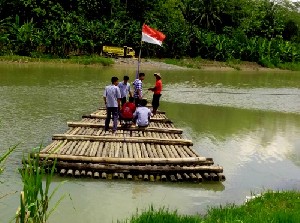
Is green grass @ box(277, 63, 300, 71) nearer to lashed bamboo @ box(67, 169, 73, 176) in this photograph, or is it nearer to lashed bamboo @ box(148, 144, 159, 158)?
lashed bamboo @ box(148, 144, 159, 158)

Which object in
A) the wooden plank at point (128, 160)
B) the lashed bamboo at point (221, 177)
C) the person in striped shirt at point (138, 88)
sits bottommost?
the lashed bamboo at point (221, 177)

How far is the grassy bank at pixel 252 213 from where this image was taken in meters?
5.82

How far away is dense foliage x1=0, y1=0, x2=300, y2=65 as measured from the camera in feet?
127

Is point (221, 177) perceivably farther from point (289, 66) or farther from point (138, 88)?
point (289, 66)

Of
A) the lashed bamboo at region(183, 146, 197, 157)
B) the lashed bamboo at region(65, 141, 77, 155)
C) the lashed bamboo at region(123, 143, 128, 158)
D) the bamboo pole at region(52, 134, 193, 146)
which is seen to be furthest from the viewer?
the bamboo pole at region(52, 134, 193, 146)

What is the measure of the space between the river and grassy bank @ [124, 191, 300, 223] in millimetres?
787

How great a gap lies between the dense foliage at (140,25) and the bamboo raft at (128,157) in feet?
90.9

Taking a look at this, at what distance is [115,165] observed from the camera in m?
9.18

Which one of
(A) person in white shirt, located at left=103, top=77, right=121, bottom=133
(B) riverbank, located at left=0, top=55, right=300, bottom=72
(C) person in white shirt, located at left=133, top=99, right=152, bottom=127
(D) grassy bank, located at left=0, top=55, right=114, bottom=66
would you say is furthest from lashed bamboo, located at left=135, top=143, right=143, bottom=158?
(D) grassy bank, located at left=0, top=55, right=114, bottom=66

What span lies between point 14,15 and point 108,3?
30.7 ft

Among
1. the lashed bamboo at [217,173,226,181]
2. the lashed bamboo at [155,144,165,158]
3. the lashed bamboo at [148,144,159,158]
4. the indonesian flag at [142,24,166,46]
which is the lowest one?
the lashed bamboo at [217,173,226,181]

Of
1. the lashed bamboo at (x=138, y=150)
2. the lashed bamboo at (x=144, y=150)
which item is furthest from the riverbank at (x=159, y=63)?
the lashed bamboo at (x=144, y=150)

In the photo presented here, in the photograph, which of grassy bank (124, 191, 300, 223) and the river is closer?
grassy bank (124, 191, 300, 223)

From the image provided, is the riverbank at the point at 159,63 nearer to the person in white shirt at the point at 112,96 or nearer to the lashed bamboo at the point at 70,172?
the person in white shirt at the point at 112,96
